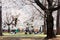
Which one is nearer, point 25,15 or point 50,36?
point 50,36

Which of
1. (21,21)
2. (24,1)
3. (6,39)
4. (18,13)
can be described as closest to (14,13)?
(18,13)

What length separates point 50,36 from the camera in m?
19.4

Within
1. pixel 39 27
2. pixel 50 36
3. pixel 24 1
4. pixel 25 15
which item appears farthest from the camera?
pixel 39 27

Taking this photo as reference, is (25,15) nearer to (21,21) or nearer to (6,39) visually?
(21,21)

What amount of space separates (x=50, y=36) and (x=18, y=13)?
1142 inches

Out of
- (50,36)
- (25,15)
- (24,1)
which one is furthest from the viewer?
(25,15)

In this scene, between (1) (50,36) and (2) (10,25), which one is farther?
(2) (10,25)

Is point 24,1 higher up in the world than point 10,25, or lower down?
higher up

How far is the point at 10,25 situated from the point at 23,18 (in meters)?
4.86

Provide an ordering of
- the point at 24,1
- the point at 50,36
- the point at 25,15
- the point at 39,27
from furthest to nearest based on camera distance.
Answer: the point at 39,27
the point at 25,15
the point at 24,1
the point at 50,36

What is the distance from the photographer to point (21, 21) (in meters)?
51.4

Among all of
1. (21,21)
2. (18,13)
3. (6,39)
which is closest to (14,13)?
(18,13)

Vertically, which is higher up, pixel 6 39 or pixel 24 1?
pixel 24 1

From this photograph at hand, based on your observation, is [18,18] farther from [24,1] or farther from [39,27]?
[24,1]
